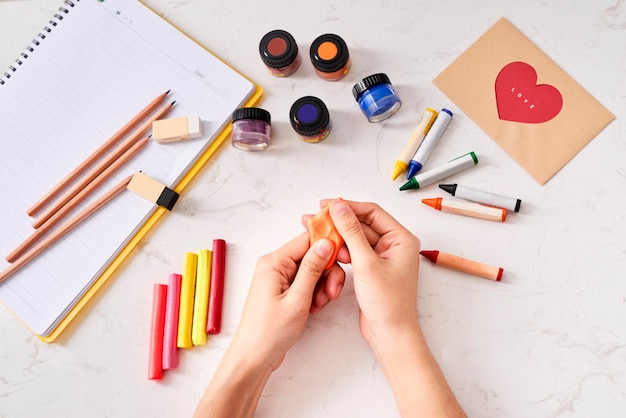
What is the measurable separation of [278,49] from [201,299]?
41 cm

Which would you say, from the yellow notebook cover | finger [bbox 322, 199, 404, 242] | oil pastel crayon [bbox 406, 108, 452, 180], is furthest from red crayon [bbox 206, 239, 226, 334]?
oil pastel crayon [bbox 406, 108, 452, 180]

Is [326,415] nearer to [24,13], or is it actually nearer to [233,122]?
[233,122]

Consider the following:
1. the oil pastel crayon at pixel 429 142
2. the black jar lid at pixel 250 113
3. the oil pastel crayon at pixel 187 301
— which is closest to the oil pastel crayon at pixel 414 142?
the oil pastel crayon at pixel 429 142

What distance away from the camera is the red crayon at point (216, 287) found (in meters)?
0.77

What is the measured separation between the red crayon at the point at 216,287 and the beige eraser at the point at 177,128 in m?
0.18

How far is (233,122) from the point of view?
31.8 inches

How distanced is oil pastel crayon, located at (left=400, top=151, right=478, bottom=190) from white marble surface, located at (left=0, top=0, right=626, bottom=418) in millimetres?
20

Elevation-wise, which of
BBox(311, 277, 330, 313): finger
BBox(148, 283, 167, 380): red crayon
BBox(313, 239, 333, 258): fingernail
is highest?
BBox(313, 239, 333, 258): fingernail

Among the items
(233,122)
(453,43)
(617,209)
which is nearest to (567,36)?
(453,43)

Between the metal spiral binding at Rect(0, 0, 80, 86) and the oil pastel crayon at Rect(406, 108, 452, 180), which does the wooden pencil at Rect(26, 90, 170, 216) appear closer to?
the metal spiral binding at Rect(0, 0, 80, 86)

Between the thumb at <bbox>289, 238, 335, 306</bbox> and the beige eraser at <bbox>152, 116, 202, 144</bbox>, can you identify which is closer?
the thumb at <bbox>289, 238, 335, 306</bbox>

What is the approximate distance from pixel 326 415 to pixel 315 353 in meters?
0.09

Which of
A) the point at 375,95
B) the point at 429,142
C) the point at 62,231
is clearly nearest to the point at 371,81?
the point at 375,95

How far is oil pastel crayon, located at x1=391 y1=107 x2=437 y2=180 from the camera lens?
0.80 meters
